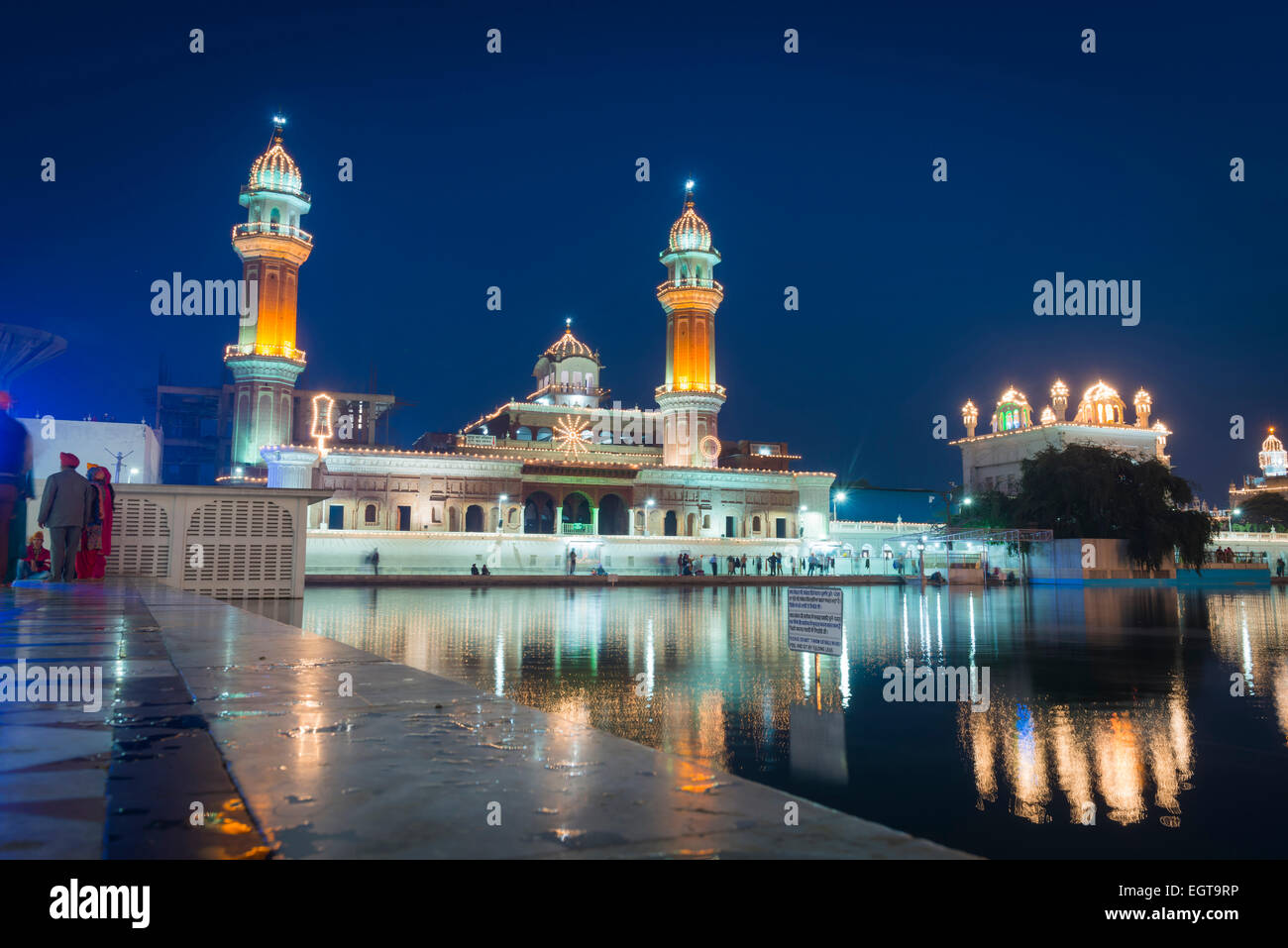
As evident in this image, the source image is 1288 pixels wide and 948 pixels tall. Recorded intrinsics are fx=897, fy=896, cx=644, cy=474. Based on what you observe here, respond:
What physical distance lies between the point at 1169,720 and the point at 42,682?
24.6ft

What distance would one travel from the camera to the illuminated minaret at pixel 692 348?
61.3 metres

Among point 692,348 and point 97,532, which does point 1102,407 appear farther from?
point 97,532

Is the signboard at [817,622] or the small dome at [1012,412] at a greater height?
the small dome at [1012,412]

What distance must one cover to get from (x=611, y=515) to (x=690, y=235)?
20.1 m

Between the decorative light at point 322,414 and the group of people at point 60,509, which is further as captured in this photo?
the decorative light at point 322,414

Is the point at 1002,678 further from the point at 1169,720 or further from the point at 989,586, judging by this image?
the point at 989,586

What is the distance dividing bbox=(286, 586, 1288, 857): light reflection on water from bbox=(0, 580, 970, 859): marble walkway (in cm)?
62

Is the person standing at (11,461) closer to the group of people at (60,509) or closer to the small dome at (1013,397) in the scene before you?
the group of people at (60,509)

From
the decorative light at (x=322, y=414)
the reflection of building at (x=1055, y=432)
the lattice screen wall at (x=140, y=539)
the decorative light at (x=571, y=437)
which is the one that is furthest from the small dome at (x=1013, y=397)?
the lattice screen wall at (x=140, y=539)

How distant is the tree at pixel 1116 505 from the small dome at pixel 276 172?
45.5 metres

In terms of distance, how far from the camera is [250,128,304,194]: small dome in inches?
2077

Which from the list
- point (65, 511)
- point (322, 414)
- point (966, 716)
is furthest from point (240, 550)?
point (322, 414)
